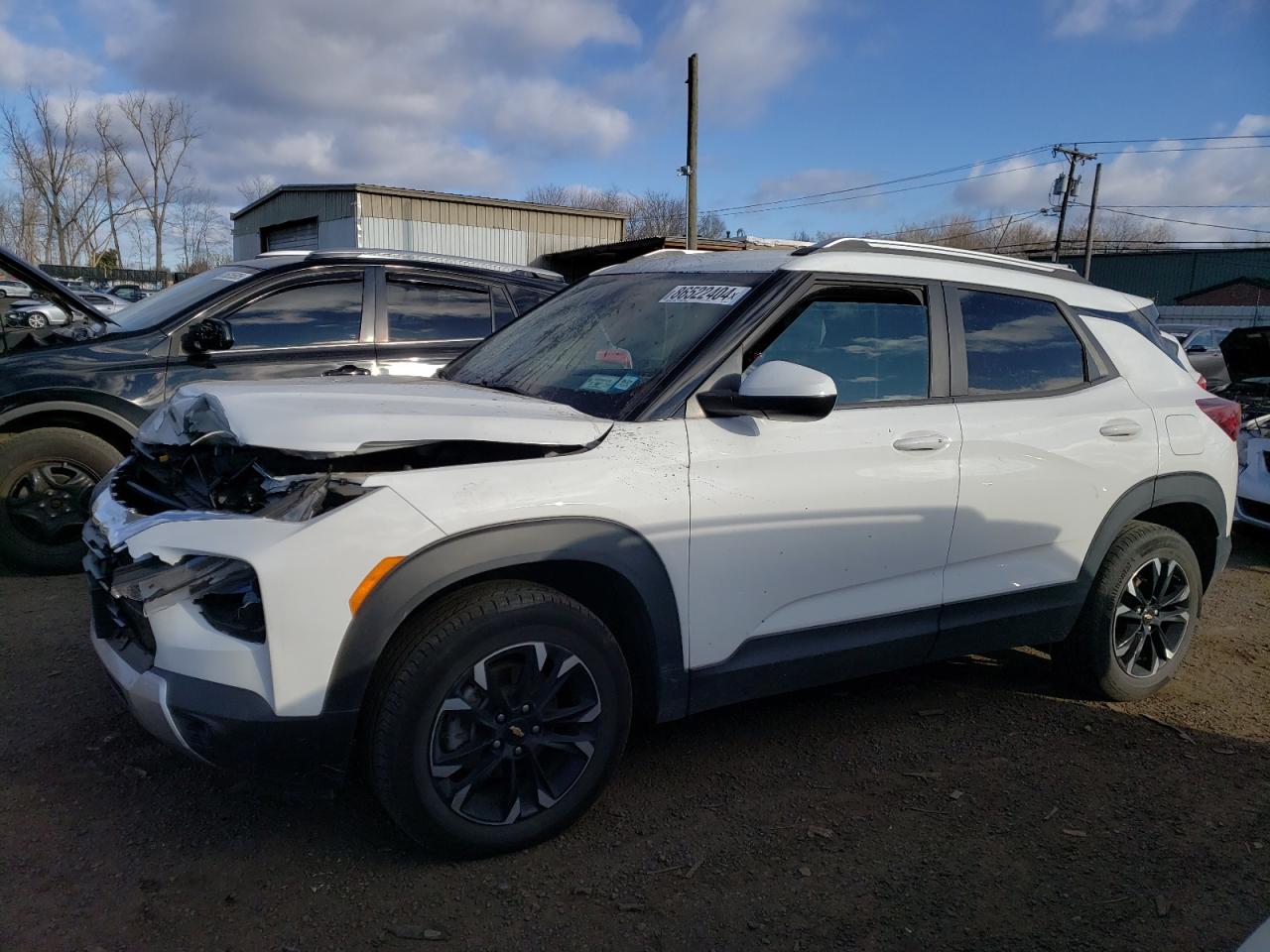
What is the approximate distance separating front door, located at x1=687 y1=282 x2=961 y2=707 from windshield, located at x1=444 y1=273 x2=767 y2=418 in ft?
0.83

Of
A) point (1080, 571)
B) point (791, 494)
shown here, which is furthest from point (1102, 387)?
point (791, 494)

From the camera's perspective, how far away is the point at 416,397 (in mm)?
2902

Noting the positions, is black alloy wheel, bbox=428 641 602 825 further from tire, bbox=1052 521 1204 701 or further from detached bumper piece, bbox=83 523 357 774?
tire, bbox=1052 521 1204 701

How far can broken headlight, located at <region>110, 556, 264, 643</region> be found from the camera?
2.38 metres

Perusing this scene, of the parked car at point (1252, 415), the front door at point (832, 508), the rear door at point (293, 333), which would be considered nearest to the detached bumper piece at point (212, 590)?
the front door at point (832, 508)

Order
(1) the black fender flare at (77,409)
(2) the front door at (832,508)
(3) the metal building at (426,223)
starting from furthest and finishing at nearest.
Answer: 1. (3) the metal building at (426,223)
2. (1) the black fender flare at (77,409)
3. (2) the front door at (832,508)

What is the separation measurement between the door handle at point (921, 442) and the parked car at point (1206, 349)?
6485 mm

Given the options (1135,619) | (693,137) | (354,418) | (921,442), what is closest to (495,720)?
(354,418)

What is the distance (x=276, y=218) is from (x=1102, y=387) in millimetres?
27168

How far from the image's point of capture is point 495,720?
104 inches

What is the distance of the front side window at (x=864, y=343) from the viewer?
3.26 meters

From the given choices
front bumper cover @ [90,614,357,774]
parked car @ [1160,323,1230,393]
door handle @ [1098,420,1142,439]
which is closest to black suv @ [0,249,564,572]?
front bumper cover @ [90,614,357,774]

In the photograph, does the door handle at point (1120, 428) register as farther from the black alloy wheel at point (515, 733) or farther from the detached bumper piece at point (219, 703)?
the detached bumper piece at point (219, 703)

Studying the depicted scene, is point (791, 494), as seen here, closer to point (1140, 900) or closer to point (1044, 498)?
point (1044, 498)
